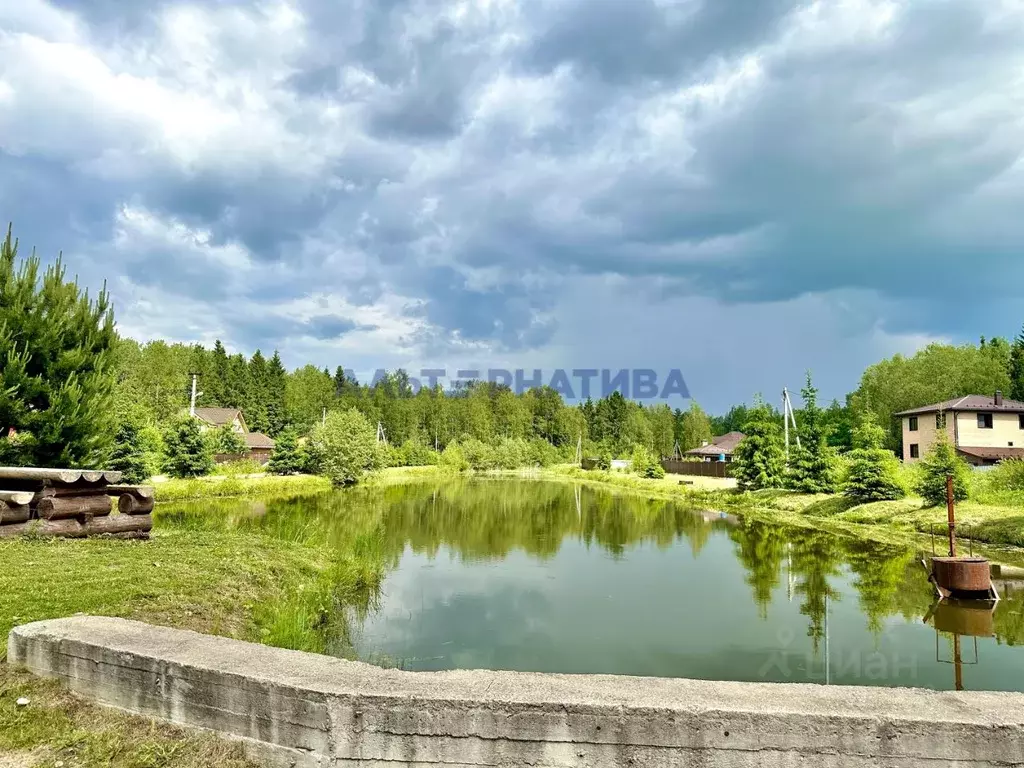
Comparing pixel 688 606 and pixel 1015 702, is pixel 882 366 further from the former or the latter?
pixel 1015 702

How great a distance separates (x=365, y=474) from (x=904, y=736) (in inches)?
1708

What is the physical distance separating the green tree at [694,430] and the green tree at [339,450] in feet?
198

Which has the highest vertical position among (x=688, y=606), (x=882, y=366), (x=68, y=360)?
(x=882, y=366)

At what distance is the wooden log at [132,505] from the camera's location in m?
11.4

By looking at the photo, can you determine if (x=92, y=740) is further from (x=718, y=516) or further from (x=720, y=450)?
(x=720, y=450)

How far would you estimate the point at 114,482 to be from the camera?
1138cm

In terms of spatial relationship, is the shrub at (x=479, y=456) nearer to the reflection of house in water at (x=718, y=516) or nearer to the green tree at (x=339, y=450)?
the green tree at (x=339, y=450)

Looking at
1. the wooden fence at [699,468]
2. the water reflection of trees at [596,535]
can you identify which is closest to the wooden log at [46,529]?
the water reflection of trees at [596,535]

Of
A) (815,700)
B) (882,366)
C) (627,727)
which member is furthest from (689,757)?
(882,366)

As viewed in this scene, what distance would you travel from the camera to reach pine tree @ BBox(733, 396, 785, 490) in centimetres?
3284

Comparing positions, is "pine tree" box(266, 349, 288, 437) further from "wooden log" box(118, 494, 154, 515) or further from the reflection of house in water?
"wooden log" box(118, 494, 154, 515)

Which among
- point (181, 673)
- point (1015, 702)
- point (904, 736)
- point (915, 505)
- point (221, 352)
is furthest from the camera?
point (221, 352)

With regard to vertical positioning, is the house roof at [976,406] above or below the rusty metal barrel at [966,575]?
above

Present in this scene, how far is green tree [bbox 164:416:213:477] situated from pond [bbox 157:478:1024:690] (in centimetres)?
1063
